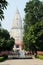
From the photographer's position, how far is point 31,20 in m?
63.9

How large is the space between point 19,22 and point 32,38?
96812 millimetres

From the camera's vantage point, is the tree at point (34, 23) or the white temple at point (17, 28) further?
the white temple at point (17, 28)

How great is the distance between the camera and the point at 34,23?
210ft

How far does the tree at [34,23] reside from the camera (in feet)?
203

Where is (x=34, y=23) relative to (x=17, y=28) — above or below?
above

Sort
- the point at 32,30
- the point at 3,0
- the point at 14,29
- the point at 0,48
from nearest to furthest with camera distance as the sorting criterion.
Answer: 1. the point at 3,0
2. the point at 32,30
3. the point at 0,48
4. the point at 14,29

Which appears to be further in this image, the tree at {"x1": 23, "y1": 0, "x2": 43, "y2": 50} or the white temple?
the white temple

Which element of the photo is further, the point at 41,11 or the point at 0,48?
the point at 0,48

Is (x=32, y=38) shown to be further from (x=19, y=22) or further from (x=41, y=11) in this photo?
(x=19, y=22)

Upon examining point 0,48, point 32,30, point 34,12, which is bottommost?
point 0,48

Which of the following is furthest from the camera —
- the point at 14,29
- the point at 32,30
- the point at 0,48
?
the point at 14,29

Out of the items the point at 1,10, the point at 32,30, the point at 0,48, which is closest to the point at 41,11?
the point at 32,30

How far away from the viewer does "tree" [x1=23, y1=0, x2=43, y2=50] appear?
61969 mm

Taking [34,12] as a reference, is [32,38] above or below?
below
